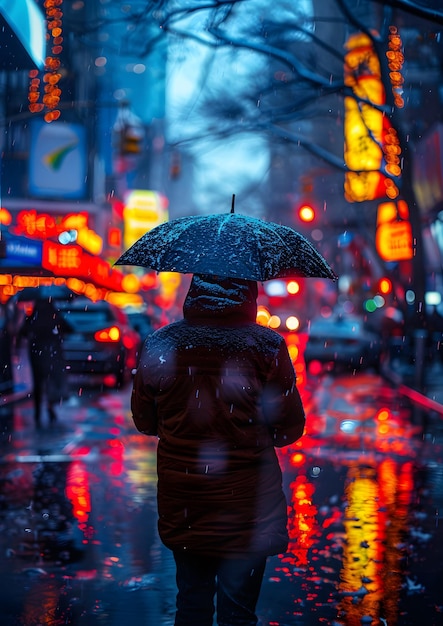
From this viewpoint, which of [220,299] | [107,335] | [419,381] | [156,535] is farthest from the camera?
[107,335]

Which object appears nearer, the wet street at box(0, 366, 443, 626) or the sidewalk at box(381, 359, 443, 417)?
the wet street at box(0, 366, 443, 626)

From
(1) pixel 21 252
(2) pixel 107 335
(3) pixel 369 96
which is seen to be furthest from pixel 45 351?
(1) pixel 21 252

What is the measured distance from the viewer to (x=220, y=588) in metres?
3.92

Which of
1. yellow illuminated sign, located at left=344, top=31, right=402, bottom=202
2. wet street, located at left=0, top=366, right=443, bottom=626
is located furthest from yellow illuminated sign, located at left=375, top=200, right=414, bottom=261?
wet street, located at left=0, top=366, right=443, bottom=626

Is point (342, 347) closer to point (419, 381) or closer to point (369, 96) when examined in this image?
point (419, 381)

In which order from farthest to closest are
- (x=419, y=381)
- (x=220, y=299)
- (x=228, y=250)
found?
(x=419, y=381)
(x=228, y=250)
(x=220, y=299)

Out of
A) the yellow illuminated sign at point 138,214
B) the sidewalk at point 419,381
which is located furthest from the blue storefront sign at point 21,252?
the yellow illuminated sign at point 138,214

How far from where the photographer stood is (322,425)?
14750 mm

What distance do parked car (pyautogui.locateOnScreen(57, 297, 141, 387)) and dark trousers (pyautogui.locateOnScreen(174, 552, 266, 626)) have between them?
16.9 meters

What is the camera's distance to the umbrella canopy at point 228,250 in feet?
13.3

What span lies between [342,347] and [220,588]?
2422 cm

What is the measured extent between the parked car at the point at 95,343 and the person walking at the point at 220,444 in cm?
1686

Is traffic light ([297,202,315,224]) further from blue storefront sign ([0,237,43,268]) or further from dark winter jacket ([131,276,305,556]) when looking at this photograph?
dark winter jacket ([131,276,305,556])

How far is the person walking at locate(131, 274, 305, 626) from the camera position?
151 inches
